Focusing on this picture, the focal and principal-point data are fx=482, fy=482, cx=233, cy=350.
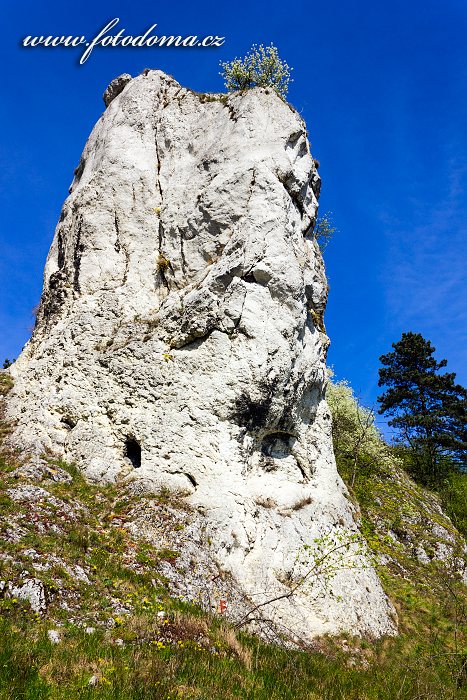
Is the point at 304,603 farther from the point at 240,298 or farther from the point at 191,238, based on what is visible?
the point at 191,238

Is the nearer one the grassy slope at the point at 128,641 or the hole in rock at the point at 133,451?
the grassy slope at the point at 128,641

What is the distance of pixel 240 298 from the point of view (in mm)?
16859

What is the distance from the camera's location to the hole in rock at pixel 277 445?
664 inches

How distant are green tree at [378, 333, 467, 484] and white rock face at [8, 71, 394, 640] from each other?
890 inches

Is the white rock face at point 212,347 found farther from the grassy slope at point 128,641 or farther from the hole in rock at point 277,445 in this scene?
the grassy slope at point 128,641

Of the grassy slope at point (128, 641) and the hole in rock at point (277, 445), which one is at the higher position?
the hole in rock at point (277, 445)

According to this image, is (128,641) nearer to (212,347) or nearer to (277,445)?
(277,445)

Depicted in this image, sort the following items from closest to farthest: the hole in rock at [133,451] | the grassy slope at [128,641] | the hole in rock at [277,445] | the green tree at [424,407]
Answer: the grassy slope at [128,641], the hole in rock at [133,451], the hole in rock at [277,445], the green tree at [424,407]

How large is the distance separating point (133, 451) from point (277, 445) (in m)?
5.03

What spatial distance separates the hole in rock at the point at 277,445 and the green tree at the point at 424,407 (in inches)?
901

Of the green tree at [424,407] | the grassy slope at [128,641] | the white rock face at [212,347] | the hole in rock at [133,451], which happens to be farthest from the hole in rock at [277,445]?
the green tree at [424,407]

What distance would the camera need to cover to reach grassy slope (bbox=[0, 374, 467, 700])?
690 cm

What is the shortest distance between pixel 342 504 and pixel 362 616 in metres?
3.93

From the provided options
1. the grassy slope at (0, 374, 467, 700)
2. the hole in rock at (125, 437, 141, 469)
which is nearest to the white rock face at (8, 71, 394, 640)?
the hole in rock at (125, 437, 141, 469)
